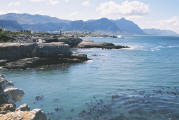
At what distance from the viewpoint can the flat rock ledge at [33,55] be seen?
5484cm

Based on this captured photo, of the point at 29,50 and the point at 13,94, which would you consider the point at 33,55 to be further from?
the point at 13,94

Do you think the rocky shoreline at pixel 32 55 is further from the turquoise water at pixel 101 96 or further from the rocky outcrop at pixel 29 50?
the turquoise water at pixel 101 96

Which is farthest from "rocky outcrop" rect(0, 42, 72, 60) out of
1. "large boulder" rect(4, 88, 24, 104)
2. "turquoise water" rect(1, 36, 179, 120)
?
"large boulder" rect(4, 88, 24, 104)

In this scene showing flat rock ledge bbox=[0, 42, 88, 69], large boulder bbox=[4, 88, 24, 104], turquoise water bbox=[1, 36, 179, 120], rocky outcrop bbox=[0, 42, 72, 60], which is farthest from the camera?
rocky outcrop bbox=[0, 42, 72, 60]

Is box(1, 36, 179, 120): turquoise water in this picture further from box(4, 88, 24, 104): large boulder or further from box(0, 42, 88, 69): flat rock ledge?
box(0, 42, 88, 69): flat rock ledge

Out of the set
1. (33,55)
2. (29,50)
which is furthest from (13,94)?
(29,50)

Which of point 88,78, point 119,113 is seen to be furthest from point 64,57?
point 119,113

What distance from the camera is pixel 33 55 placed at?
61.6m

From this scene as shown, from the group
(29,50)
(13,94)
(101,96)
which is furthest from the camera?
(29,50)

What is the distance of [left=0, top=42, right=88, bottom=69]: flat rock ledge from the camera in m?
54.8

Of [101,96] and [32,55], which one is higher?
[32,55]

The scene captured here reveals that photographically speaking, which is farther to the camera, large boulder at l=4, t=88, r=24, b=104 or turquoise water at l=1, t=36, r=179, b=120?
turquoise water at l=1, t=36, r=179, b=120

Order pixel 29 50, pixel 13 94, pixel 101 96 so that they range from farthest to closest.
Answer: pixel 29 50 < pixel 101 96 < pixel 13 94

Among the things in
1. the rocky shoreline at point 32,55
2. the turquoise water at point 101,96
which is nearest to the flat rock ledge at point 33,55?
the rocky shoreline at point 32,55
